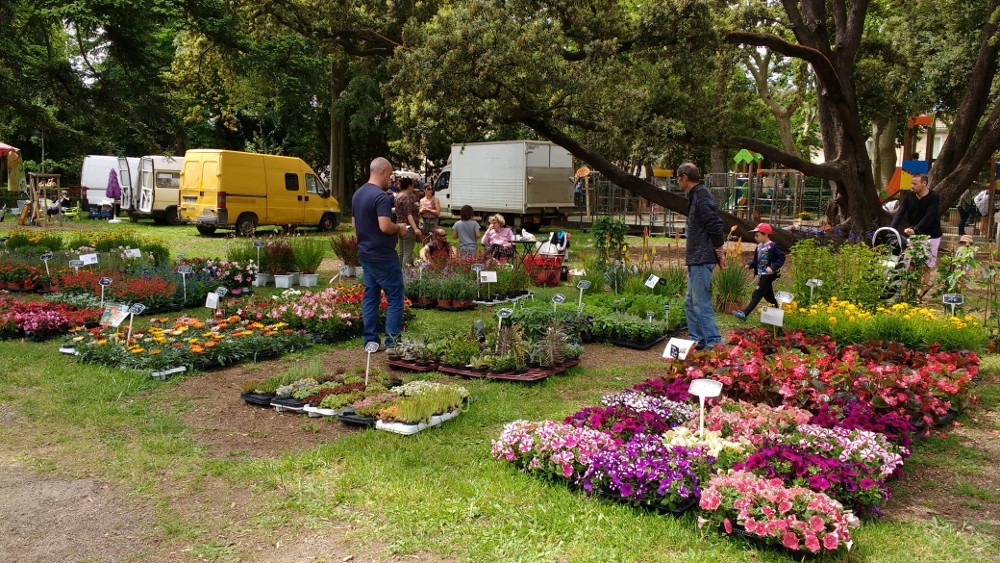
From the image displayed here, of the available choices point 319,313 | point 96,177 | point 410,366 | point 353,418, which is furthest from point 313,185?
point 353,418

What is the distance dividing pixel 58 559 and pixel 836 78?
15.7m

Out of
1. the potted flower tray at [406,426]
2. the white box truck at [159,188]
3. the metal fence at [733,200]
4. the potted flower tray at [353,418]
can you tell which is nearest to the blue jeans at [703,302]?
the potted flower tray at [406,426]

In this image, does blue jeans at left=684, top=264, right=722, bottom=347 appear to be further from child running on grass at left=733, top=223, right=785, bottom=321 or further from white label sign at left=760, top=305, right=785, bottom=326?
child running on grass at left=733, top=223, right=785, bottom=321

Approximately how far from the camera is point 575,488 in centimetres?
435

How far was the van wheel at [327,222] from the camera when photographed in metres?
23.4

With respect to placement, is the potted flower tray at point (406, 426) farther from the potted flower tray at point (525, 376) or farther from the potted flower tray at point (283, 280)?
the potted flower tray at point (283, 280)

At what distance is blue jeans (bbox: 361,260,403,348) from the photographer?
773 centimetres

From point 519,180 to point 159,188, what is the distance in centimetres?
1161

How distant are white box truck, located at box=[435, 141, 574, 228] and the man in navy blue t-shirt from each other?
16.7 metres

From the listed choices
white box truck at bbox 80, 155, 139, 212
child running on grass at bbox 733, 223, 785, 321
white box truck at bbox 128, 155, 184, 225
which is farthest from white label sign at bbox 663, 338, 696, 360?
white box truck at bbox 80, 155, 139, 212

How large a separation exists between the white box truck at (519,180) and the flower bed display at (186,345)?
657 inches

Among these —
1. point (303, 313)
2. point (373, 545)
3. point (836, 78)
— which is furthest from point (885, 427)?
point (836, 78)

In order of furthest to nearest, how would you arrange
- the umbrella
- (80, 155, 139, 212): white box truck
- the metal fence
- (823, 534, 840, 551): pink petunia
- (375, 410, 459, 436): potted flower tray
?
1. (80, 155, 139, 212): white box truck
2. the umbrella
3. the metal fence
4. (375, 410, 459, 436): potted flower tray
5. (823, 534, 840, 551): pink petunia

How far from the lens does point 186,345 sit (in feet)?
24.1
